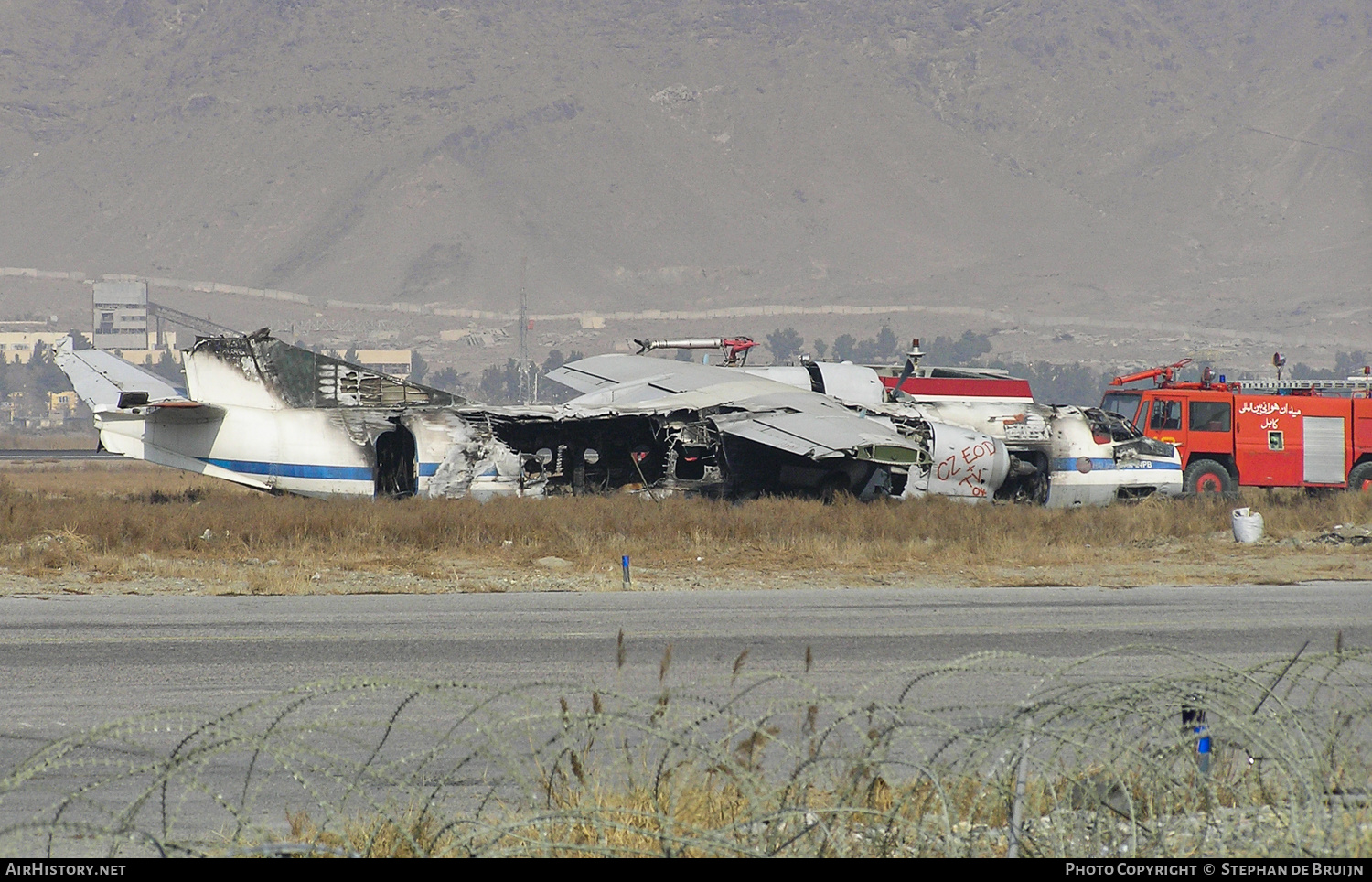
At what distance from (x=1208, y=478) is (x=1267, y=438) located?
5.47 ft

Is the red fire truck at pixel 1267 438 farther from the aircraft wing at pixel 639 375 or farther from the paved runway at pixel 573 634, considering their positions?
the paved runway at pixel 573 634

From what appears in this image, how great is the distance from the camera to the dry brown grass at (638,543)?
20.0 m

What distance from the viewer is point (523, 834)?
286 inches

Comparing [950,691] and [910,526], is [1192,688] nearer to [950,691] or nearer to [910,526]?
[950,691]

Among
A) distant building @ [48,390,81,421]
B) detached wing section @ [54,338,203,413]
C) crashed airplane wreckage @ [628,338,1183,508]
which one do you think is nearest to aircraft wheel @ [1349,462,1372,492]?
crashed airplane wreckage @ [628,338,1183,508]

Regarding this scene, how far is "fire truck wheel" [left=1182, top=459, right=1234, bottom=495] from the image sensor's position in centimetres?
3147

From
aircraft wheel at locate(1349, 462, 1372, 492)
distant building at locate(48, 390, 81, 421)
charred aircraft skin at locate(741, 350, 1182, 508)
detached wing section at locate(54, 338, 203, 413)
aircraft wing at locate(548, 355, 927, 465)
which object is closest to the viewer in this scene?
aircraft wing at locate(548, 355, 927, 465)

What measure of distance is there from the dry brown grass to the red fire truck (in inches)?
209

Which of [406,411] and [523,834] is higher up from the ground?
[406,411]

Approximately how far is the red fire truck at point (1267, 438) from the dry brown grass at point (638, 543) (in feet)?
17.4

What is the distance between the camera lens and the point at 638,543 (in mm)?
22516

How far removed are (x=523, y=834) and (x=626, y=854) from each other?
0.58 m

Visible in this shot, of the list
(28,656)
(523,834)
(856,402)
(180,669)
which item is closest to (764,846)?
(523,834)

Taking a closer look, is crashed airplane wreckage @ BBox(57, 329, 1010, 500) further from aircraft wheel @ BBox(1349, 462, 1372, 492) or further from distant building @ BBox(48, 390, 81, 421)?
distant building @ BBox(48, 390, 81, 421)
